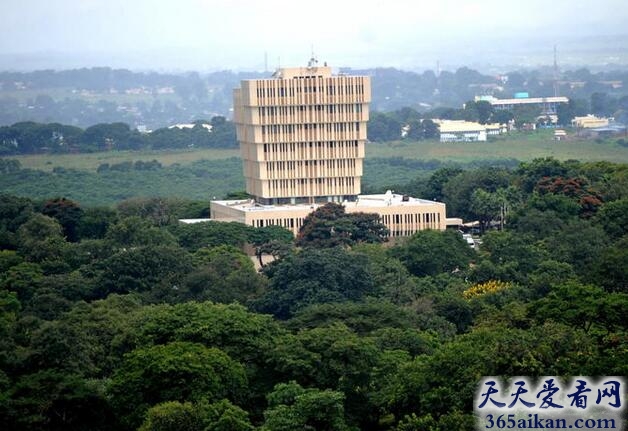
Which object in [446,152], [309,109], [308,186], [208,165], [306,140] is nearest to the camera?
[309,109]

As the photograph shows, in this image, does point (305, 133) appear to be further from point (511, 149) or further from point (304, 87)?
point (511, 149)

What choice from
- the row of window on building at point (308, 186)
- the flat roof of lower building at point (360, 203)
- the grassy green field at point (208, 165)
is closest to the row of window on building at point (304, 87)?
the row of window on building at point (308, 186)

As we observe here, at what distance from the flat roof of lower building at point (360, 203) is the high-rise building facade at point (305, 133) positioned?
0.73 m

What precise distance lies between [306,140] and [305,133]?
28 cm

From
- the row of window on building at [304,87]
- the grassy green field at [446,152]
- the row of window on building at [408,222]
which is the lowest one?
the grassy green field at [446,152]

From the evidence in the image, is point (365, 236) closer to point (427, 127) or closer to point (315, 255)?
point (315, 255)

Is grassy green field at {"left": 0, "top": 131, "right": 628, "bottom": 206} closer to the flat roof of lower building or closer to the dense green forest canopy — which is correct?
the flat roof of lower building

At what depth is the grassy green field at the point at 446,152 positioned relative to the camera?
12219cm

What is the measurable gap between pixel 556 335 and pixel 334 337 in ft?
17.2

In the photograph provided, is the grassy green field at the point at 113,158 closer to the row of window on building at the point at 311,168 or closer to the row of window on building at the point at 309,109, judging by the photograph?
the row of window on building at the point at 311,168

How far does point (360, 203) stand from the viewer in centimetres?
7281

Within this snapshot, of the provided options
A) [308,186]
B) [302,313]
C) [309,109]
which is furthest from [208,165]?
[302,313]

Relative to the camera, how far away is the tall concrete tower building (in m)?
72.4

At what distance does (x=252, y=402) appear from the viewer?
40.3 metres
